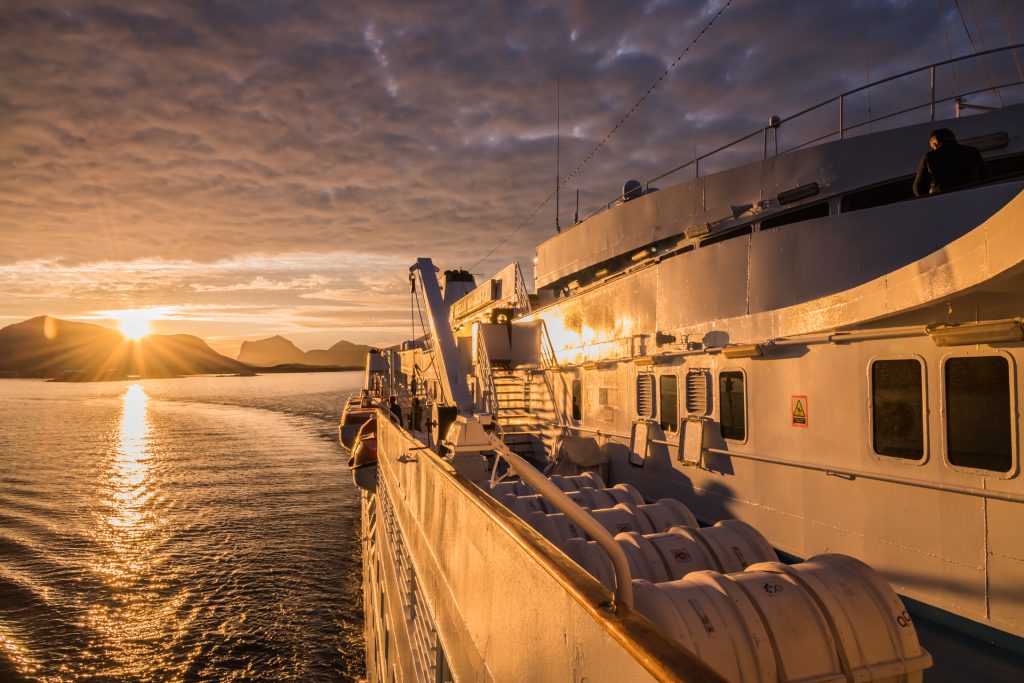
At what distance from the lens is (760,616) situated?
3699mm

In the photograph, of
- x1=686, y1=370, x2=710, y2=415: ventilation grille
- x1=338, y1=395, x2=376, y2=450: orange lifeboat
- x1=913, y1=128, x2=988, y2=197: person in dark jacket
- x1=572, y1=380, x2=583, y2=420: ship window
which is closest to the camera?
x1=913, y1=128, x2=988, y2=197: person in dark jacket

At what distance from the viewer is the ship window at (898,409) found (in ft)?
20.6

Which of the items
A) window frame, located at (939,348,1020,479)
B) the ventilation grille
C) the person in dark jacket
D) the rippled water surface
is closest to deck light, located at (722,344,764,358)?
Answer: the ventilation grille

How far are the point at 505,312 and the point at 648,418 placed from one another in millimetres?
9405

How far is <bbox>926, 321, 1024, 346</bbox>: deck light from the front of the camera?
511cm

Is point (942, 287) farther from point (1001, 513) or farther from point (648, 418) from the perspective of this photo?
point (648, 418)

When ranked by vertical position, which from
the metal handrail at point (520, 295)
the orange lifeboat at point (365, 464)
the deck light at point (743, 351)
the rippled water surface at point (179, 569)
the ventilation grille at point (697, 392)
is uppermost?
the metal handrail at point (520, 295)

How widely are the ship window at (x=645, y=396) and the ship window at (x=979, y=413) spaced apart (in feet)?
18.1

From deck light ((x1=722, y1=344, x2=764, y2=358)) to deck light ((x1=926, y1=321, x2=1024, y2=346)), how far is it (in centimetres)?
248

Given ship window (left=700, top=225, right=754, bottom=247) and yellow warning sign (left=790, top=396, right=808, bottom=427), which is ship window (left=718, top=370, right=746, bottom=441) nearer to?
yellow warning sign (left=790, top=396, right=808, bottom=427)

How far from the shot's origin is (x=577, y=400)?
1463 centimetres

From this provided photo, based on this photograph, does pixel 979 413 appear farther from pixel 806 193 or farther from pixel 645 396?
pixel 645 396

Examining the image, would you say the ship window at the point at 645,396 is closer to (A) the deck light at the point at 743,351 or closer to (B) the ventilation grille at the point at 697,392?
(B) the ventilation grille at the point at 697,392

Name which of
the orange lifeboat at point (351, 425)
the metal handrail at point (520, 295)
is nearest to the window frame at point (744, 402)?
the metal handrail at point (520, 295)
